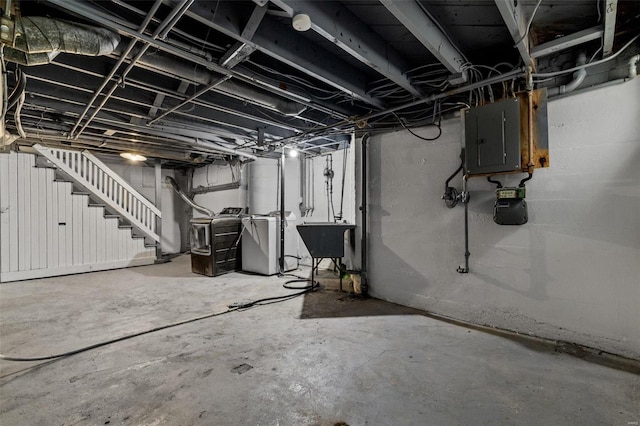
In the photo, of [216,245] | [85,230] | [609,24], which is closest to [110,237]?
[85,230]

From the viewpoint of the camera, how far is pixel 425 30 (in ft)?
6.21

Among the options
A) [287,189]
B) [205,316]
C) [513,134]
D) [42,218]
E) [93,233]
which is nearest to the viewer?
[513,134]

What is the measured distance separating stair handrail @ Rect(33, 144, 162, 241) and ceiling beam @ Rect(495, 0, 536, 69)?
21.8ft

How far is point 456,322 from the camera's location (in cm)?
287

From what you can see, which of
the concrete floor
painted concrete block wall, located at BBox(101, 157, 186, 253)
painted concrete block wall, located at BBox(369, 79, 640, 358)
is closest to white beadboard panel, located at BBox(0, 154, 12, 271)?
painted concrete block wall, located at BBox(101, 157, 186, 253)

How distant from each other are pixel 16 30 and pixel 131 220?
192 inches

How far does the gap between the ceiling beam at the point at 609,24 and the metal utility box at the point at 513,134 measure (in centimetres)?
41

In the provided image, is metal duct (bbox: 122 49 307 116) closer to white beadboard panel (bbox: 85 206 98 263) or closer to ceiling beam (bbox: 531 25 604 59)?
ceiling beam (bbox: 531 25 604 59)

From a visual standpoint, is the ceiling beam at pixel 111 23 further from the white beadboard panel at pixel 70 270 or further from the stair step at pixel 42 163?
the white beadboard panel at pixel 70 270

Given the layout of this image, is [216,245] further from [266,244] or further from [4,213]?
[4,213]

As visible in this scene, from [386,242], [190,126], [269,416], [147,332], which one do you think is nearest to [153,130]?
[190,126]

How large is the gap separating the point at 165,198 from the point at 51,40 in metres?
6.28

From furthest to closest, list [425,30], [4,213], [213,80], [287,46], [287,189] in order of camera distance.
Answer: [287,189]
[4,213]
[213,80]
[287,46]
[425,30]

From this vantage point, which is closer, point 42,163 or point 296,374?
point 296,374
